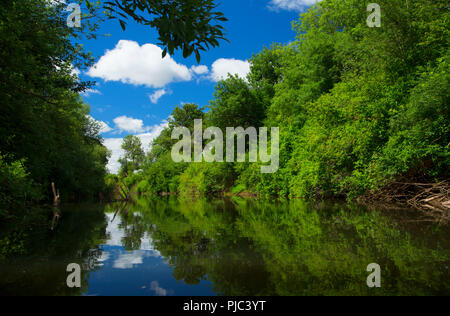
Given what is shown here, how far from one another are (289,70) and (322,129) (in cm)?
926

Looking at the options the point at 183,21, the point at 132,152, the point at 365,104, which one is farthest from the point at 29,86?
the point at 132,152

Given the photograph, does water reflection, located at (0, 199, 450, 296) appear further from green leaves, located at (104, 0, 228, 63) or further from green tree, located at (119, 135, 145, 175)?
green tree, located at (119, 135, 145, 175)

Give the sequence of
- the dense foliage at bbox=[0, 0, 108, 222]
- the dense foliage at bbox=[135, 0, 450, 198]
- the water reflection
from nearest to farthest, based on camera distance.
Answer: the water reflection → the dense foliage at bbox=[0, 0, 108, 222] → the dense foliage at bbox=[135, 0, 450, 198]

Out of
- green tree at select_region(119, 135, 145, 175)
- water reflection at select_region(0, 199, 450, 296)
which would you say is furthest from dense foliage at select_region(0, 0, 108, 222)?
green tree at select_region(119, 135, 145, 175)

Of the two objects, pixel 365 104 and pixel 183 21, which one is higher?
pixel 365 104

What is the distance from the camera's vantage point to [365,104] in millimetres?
13445

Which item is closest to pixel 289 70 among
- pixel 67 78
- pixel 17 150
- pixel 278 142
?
pixel 278 142

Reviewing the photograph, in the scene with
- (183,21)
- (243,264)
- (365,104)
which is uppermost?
(365,104)

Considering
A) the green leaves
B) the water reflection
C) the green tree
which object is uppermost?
the green tree

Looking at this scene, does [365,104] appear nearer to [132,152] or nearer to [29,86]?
[29,86]

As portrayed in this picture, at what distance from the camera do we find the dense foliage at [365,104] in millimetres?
10367

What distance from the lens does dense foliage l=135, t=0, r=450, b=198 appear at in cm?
1037
